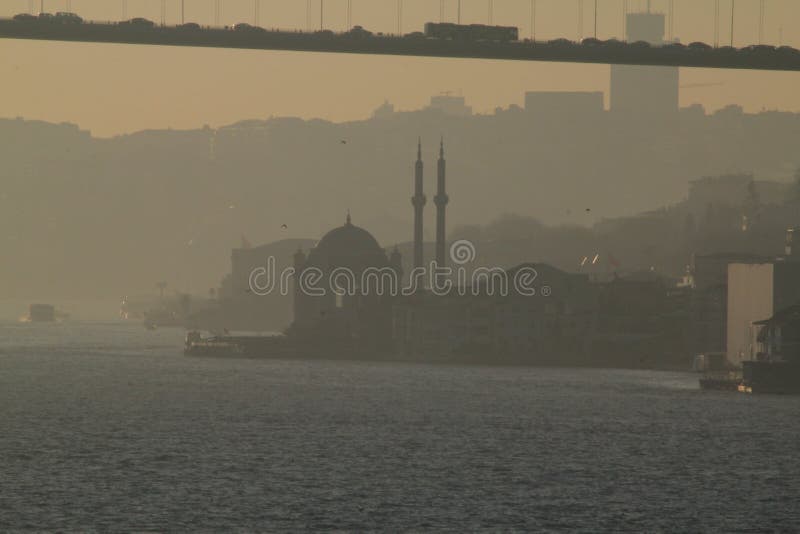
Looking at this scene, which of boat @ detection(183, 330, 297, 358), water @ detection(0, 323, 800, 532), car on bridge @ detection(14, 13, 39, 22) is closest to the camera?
water @ detection(0, 323, 800, 532)

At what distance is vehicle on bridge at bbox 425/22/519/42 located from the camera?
69.9 metres

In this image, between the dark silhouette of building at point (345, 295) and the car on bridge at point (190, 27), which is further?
the dark silhouette of building at point (345, 295)

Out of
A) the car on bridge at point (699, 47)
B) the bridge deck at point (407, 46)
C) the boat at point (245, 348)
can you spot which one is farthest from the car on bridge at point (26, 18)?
the boat at point (245, 348)

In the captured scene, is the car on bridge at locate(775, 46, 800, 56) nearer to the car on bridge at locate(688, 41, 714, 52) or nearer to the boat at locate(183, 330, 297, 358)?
the car on bridge at locate(688, 41, 714, 52)

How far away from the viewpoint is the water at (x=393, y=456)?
3900 centimetres

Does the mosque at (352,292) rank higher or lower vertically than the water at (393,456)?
higher

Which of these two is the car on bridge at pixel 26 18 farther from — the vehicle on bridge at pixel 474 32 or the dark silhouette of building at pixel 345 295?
the dark silhouette of building at pixel 345 295

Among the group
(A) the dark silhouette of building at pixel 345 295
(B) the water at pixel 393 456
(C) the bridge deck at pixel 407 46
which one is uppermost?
(C) the bridge deck at pixel 407 46

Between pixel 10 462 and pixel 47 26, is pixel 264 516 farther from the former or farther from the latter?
pixel 47 26

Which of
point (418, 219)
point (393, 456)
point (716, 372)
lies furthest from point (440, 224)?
point (393, 456)

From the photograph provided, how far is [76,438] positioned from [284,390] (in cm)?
2352

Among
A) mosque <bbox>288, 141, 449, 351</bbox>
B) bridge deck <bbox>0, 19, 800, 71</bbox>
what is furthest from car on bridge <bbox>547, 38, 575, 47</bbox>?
mosque <bbox>288, 141, 449, 351</bbox>

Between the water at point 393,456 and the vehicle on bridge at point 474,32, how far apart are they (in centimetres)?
1199

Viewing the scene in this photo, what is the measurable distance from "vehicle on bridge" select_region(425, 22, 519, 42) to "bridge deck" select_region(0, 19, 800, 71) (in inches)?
7.9
